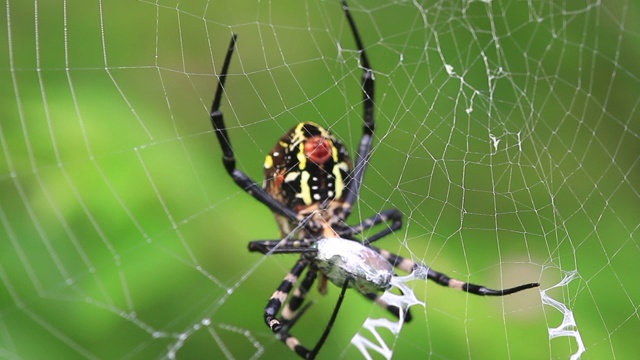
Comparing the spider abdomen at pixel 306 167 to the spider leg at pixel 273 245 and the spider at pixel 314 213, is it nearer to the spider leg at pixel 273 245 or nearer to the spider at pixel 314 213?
the spider at pixel 314 213

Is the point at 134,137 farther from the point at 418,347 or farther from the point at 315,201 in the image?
the point at 418,347

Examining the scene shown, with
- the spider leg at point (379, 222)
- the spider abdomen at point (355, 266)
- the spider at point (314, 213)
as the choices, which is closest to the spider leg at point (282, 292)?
the spider at point (314, 213)

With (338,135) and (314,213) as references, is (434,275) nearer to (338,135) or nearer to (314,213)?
(314,213)

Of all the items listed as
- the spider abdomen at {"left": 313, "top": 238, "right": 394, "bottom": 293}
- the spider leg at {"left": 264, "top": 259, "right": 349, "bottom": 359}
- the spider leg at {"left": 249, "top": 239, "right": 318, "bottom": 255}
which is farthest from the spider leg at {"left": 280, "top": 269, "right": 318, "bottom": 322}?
the spider abdomen at {"left": 313, "top": 238, "right": 394, "bottom": 293}

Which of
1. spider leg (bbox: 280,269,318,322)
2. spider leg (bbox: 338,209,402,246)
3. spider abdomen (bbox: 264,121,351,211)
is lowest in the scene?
spider leg (bbox: 280,269,318,322)

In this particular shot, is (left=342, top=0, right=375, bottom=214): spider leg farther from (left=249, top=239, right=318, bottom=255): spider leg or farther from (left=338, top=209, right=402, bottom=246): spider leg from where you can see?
(left=249, top=239, right=318, bottom=255): spider leg

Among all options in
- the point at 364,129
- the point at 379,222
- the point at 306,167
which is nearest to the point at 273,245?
the point at 306,167

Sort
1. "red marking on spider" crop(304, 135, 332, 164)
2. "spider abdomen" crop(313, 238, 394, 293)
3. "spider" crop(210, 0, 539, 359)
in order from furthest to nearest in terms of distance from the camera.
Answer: "red marking on spider" crop(304, 135, 332, 164), "spider" crop(210, 0, 539, 359), "spider abdomen" crop(313, 238, 394, 293)
